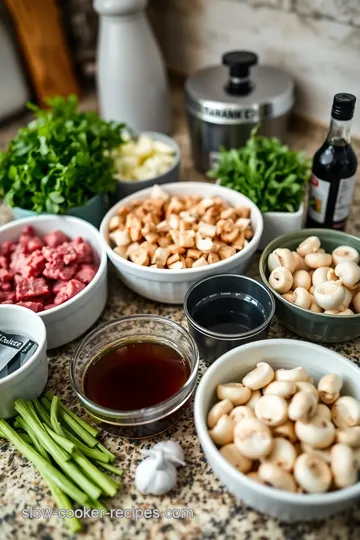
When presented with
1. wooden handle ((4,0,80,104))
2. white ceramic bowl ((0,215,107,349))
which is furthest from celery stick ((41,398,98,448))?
wooden handle ((4,0,80,104))

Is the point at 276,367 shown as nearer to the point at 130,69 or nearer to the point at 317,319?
the point at 317,319

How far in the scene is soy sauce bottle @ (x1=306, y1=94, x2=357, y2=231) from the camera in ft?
3.27

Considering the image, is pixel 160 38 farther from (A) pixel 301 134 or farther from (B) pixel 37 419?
(B) pixel 37 419

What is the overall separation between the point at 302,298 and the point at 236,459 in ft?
→ 1.07

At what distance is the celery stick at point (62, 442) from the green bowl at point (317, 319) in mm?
430

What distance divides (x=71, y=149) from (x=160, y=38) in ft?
2.83

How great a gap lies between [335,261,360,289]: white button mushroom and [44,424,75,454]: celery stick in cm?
54

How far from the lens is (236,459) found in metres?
0.72

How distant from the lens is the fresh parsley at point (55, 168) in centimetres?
108

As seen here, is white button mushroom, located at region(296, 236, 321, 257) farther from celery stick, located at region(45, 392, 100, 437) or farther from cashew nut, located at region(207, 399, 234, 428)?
celery stick, located at region(45, 392, 100, 437)

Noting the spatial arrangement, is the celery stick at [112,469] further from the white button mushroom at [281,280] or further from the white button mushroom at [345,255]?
the white button mushroom at [345,255]

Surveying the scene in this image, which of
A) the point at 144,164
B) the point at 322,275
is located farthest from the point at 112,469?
the point at 144,164

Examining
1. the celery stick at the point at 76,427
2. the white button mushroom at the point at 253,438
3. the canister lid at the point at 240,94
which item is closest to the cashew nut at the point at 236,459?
the white button mushroom at the point at 253,438

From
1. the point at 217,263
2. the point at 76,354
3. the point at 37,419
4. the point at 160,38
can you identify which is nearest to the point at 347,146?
the point at 217,263
